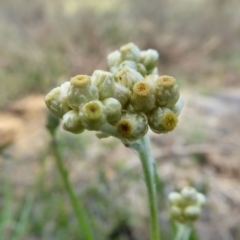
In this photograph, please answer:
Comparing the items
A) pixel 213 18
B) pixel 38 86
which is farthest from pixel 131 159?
pixel 213 18

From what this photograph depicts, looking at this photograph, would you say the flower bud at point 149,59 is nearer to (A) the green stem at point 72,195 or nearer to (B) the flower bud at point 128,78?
(B) the flower bud at point 128,78

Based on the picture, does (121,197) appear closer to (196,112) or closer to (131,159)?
(131,159)

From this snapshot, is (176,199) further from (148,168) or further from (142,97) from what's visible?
(142,97)

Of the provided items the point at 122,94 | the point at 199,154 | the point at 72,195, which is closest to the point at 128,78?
the point at 122,94

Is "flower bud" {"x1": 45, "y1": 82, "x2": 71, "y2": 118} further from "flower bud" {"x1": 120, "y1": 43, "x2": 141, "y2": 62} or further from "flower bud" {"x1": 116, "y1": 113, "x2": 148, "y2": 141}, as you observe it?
"flower bud" {"x1": 120, "y1": 43, "x2": 141, "y2": 62}

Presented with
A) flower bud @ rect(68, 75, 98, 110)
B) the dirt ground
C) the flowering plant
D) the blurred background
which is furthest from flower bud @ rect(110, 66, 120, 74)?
the dirt ground

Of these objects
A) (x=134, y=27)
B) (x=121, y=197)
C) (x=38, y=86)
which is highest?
(x=134, y=27)
